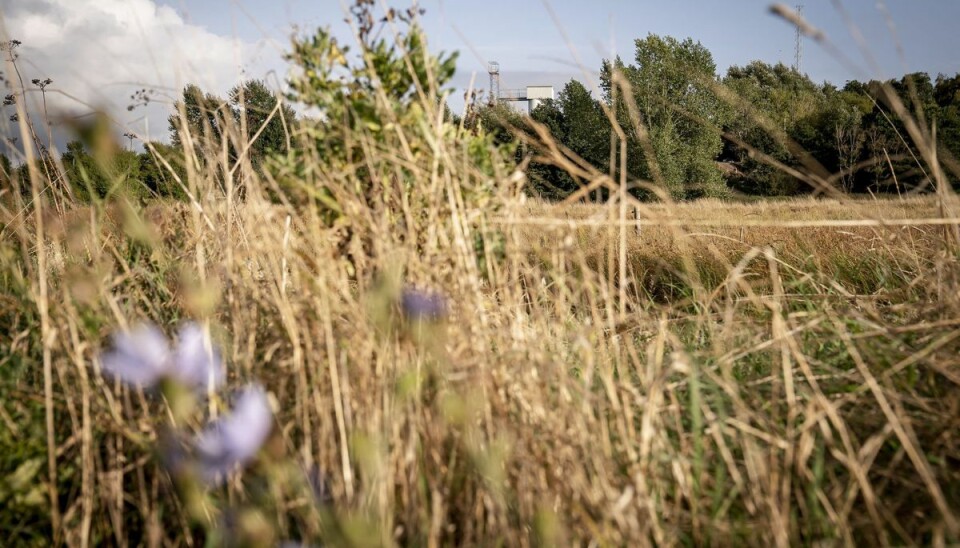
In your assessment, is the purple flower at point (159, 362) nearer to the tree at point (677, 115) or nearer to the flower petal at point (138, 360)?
the flower petal at point (138, 360)

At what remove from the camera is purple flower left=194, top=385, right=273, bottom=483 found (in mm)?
1196

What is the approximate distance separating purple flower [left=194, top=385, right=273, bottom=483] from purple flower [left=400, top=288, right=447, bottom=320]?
340mm

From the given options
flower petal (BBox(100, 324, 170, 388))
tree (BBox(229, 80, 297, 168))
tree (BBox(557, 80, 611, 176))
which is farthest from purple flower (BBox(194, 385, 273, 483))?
tree (BBox(557, 80, 611, 176))

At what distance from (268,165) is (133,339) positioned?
527 mm

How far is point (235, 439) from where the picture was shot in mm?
1204

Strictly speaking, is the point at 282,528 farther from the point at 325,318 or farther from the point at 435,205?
the point at 435,205

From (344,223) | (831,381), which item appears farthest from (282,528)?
(831,381)

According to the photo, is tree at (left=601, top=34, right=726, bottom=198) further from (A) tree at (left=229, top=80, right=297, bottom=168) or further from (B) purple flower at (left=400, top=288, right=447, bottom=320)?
(B) purple flower at (left=400, top=288, right=447, bottom=320)

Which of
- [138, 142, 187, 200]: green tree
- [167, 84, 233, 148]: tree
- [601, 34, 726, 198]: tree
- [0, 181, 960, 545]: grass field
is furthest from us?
[601, 34, 726, 198]: tree

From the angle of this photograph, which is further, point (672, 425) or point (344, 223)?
point (344, 223)

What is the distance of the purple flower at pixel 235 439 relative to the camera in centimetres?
120

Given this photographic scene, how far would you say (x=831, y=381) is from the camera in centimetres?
174

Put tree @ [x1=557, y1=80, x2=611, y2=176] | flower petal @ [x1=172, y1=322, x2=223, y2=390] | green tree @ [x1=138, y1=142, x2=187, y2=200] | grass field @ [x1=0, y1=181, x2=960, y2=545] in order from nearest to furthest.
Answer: grass field @ [x1=0, y1=181, x2=960, y2=545]
flower petal @ [x1=172, y1=322, x2=223, y2=390]
green tree @ [x1=138, y1=142, x2=187, y2=200]
tree @ [x1=557, y1=80, x2=611, y2=176]

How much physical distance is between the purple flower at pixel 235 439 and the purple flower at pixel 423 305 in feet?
1.12
